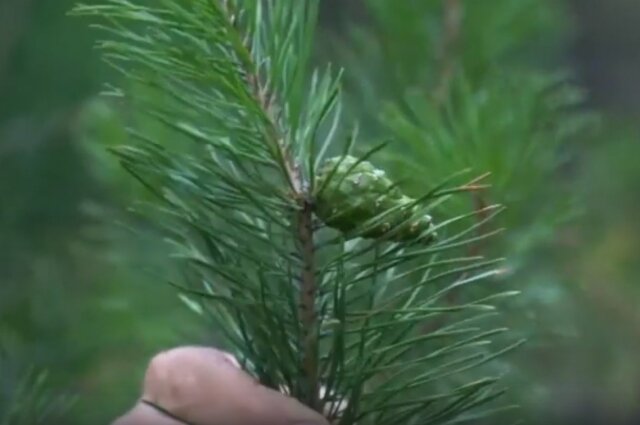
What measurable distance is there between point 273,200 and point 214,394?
0.17 ft

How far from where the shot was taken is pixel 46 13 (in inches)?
32.2

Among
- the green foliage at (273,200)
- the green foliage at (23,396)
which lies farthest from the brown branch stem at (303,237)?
the green foliage at (23,396)

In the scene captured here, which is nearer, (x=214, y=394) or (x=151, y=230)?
(x=214, y=394)

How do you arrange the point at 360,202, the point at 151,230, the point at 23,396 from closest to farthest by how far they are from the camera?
the point at 360,202
the point at 23,396
the point at 151,230

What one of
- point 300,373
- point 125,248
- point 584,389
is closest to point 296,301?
point 300,373

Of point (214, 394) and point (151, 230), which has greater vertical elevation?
point (151, 230)

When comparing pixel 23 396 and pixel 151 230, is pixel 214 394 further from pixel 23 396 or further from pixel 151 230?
pixel 151 230

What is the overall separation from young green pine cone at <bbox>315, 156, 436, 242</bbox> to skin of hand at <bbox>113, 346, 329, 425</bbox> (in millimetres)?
47

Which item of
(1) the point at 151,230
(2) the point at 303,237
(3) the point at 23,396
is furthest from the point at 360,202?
(1) the point at 151,230

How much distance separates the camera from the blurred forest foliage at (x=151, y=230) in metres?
0.61

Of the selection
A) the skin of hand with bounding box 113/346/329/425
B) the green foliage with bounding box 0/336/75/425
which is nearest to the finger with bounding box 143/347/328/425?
the skin of hand with bounding box 113/346/329/425

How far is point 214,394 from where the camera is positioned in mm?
343

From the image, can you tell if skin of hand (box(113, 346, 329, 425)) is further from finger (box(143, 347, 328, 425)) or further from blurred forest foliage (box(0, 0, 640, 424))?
blurred forest foliage (box(0, 0, 640, 424))

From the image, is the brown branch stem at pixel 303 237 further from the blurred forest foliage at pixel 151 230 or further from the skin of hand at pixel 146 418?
the blurred forest foliage at pixel 151 230
